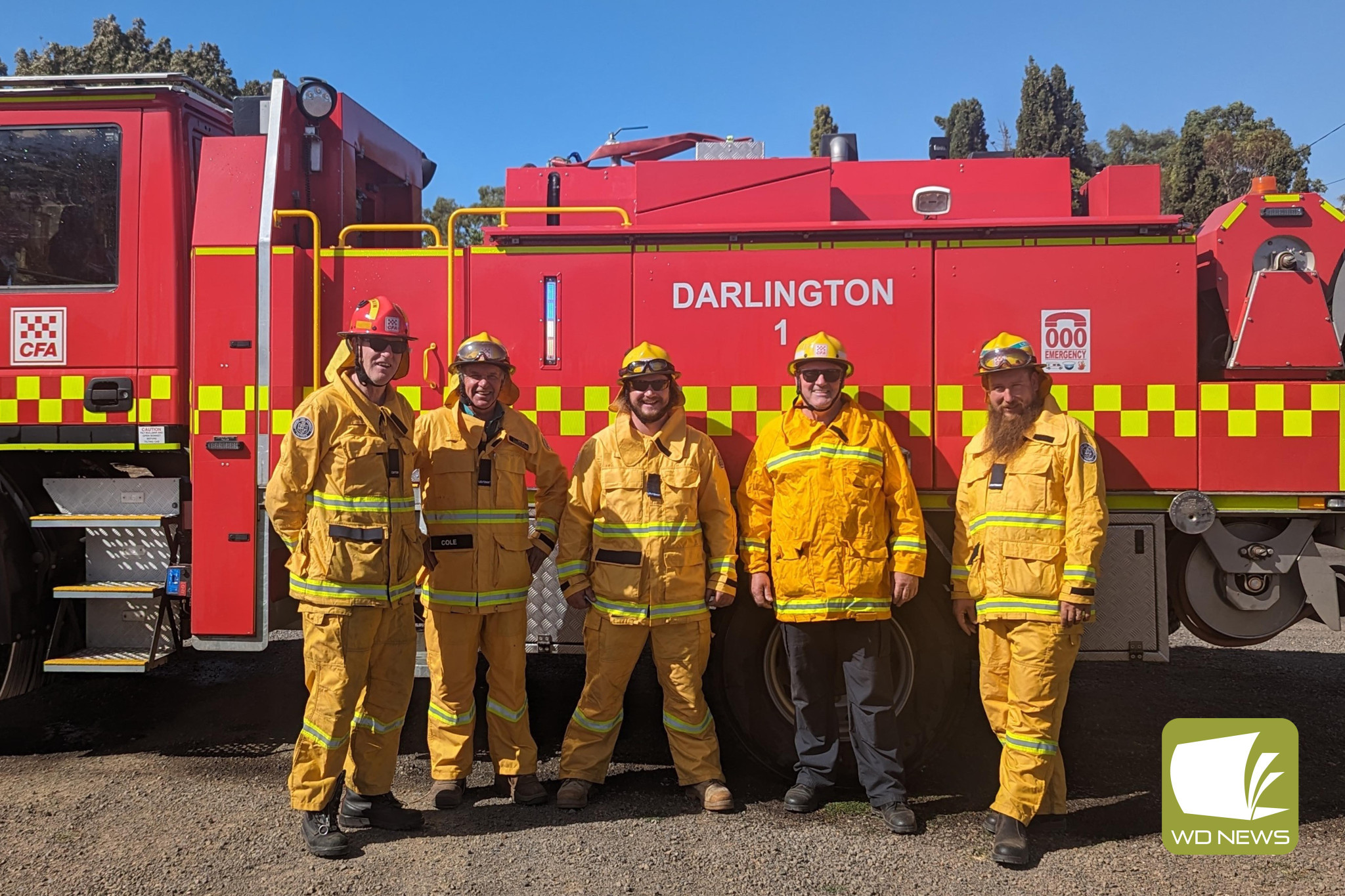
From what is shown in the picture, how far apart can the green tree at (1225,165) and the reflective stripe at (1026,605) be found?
12455mm

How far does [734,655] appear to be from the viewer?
401cm

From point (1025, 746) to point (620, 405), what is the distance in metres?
2.14

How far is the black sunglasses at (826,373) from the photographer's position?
3689 mm

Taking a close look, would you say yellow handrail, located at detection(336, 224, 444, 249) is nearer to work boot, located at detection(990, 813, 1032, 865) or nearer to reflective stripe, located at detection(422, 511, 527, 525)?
reflective stripe, located at detection(422, 511, 527, 525)

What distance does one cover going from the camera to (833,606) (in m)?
3.61

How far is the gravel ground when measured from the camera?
3.22 meters

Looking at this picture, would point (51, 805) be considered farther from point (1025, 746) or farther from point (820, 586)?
point (1025, 746)

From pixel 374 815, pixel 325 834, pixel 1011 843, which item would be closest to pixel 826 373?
pixel 1011 843

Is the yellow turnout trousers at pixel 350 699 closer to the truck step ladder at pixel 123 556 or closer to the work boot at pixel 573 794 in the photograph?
the work boot at pixel 573 794

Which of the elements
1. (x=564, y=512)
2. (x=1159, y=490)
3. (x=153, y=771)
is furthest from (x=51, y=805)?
(x=1159, y=490)

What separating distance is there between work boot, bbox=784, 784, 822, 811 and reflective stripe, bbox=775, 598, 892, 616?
77 centimetres

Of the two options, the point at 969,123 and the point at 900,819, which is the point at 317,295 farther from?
the point at 969,123

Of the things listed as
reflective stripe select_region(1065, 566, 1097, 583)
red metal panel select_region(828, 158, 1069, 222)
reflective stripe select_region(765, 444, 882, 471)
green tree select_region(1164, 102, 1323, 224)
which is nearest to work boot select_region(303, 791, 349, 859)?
reflective stripe select_region(765, 444, 882, 471)

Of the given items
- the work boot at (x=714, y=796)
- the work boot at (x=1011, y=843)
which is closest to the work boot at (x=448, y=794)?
the work boot at (x=714, y=796)
